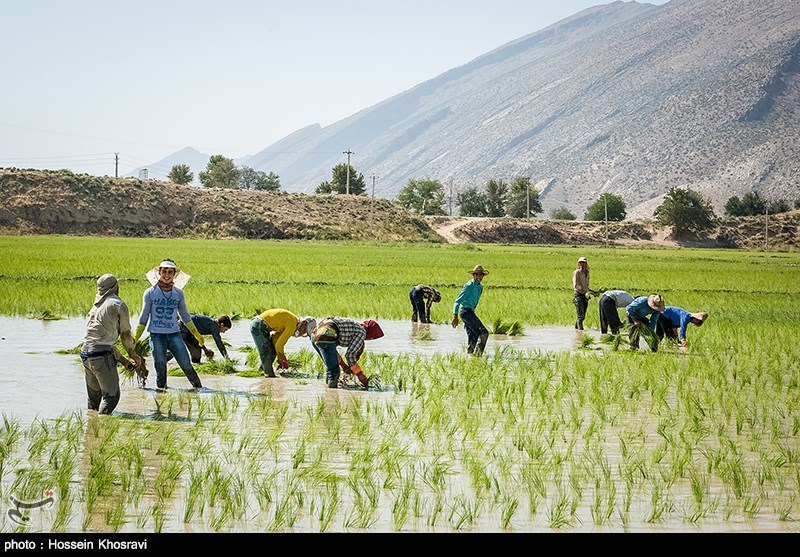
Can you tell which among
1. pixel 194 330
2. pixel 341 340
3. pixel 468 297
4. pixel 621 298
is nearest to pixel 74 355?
pixel 194 330

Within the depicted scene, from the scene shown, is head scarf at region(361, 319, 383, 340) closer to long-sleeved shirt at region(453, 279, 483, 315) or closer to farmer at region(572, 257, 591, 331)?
long-sleeved shirt at region(453, 279, 483, 315)

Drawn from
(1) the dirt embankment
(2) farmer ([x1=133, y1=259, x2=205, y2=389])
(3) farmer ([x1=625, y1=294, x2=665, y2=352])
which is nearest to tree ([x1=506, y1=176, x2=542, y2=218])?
(1) the dirt embankment

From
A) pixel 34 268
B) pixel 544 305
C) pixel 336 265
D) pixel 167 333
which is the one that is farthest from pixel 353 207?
pixel 167 333

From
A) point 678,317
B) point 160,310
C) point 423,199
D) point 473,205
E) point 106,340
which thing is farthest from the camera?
point 473,205

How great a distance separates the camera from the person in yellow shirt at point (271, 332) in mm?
13492

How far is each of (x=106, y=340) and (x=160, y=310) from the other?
1.99 m

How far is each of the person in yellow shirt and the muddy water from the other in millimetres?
337

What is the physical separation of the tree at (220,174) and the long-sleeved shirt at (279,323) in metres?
140

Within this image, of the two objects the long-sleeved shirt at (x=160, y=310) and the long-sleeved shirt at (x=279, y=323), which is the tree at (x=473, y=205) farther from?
the long-sleeved shirt at (x=160, y=310)

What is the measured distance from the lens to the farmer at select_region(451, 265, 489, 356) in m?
16.3

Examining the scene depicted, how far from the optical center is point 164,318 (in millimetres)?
12445

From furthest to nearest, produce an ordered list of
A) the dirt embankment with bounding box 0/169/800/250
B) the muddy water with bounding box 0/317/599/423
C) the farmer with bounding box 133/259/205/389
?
1. the dirt embankment with bounding box 0/169/800/250
2. the farmer with bounding box 133/259/205/389
3. the muddy water with bounding box 0/317/599/423

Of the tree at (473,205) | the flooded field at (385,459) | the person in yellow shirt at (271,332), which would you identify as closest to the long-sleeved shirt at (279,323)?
the person in yellow shirt at (271,332)

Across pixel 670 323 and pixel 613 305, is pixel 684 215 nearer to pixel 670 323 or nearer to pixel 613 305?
pixel 613 305
